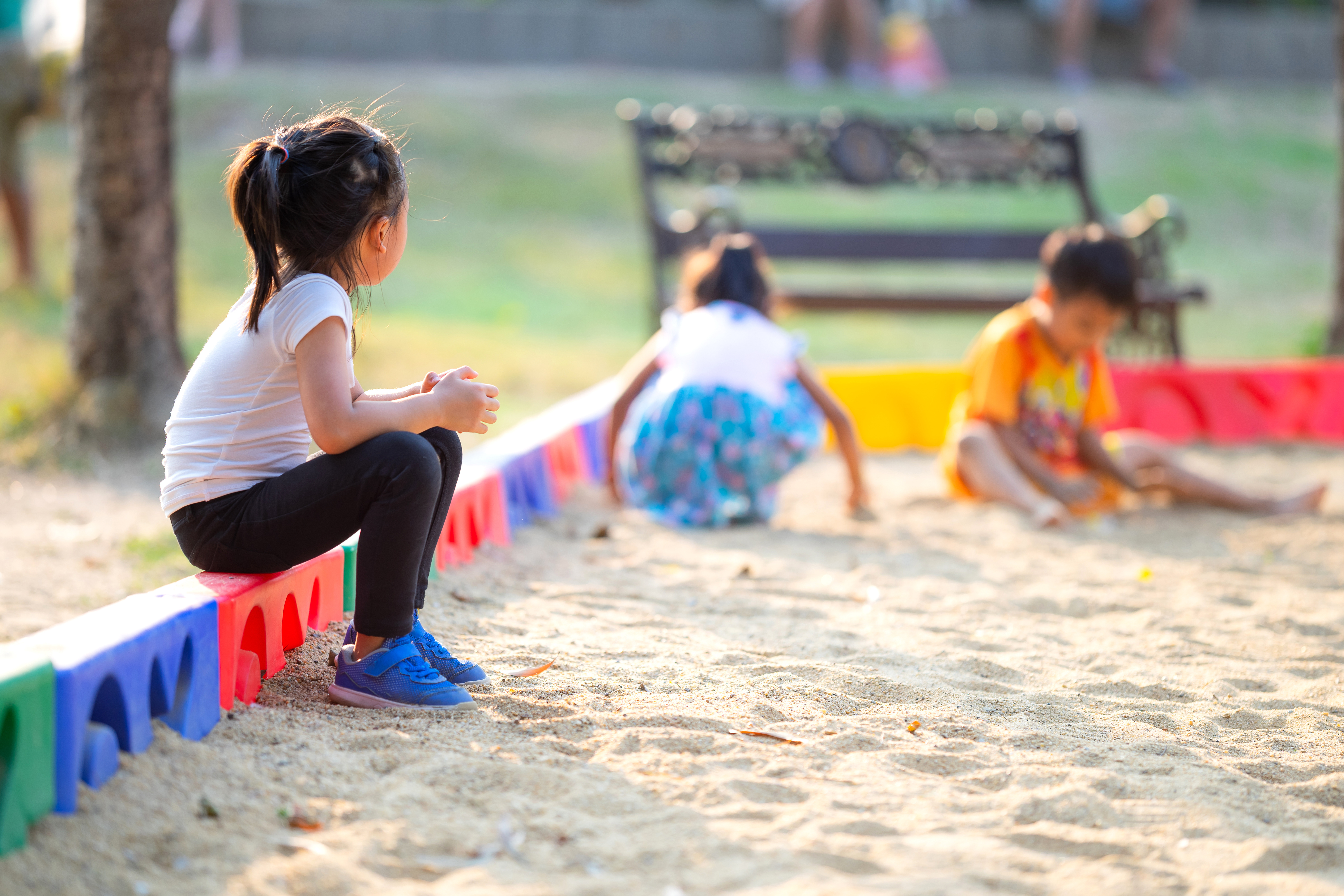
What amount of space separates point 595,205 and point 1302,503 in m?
8.78

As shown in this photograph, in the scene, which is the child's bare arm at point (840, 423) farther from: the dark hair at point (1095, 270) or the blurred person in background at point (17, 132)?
the blurred person in background at point (17, 132)

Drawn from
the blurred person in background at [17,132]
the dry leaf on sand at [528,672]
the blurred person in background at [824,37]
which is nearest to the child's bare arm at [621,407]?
the dry leaf on sand at [528,672]

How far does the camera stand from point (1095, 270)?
396 cm

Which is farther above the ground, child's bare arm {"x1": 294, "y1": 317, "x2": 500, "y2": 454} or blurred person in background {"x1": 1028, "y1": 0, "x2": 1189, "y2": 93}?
blurred person in background {"x1": 1028, "y1": 0, "x2": 1189, "y2": 93}

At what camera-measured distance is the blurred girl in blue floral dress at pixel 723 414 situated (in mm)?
3859

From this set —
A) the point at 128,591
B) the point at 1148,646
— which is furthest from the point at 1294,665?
the point at 128,591

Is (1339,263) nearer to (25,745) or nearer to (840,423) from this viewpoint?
(840,423)

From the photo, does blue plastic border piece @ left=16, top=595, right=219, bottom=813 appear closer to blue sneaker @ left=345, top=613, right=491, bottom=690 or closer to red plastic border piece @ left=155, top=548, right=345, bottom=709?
red plastic border piece @ left=155, top=548, right=345, bottom=709

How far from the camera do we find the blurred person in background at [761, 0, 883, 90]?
44.8ft

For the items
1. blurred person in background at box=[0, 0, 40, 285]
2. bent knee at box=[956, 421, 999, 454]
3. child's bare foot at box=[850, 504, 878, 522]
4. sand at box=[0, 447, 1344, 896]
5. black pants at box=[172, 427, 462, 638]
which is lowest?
child's bare foot at box=[850, 504, 878, 522]

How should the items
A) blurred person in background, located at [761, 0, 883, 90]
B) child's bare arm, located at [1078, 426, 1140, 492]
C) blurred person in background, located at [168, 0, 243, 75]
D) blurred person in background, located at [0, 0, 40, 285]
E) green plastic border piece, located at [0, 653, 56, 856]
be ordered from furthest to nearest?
blurred person in background, located at [761, 0, 883, 90] → blurred person in background, located at [168, 0, 243, 75] → blurred person in background, located at [0, 0, 40, 285] → child's bare arm, located at [1078, 426, 1140, 492] → green plastic border piece, located at [0, 653, 56, 856]

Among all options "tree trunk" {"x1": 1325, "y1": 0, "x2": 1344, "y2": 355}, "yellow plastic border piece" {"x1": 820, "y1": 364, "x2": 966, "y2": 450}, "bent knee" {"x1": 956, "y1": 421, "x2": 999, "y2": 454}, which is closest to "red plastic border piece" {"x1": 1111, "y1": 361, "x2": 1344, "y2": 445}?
"yellow plastic border piece" {"x1": 820, "y1": 364, "x2": 966, "y2": 450}

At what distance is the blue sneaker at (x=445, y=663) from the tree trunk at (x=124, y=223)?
2742 mm

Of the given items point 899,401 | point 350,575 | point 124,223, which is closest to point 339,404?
point 350,575
